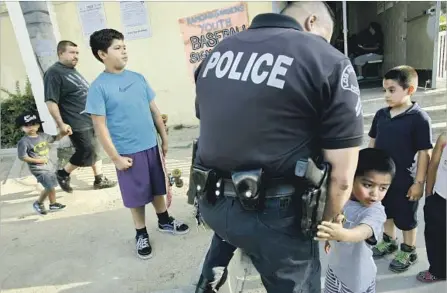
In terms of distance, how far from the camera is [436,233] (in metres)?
2.16

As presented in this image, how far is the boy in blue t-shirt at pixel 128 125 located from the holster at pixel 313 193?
5.49ft

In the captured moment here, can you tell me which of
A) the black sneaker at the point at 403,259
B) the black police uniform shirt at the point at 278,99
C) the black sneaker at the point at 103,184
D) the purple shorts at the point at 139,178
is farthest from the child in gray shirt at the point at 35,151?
the black sneaker at the point at 403,259

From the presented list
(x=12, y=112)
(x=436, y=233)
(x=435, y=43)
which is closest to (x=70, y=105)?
(x=436, y=233)

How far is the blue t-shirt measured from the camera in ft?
8.63

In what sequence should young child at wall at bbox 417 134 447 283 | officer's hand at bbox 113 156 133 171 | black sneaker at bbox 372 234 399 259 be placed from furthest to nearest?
officer's hand at bbox 113 156 133 171 → black sneaker at bbox 372 234 399 259 → young child at wall at bbox 417 134 447 283

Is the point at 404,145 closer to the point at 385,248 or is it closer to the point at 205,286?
the point at 385,248

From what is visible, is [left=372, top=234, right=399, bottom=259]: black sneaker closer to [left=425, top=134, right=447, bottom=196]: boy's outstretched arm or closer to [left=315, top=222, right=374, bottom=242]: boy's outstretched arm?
[left=425, top=134, right=447, bottom=196]: boy's outstretched arm

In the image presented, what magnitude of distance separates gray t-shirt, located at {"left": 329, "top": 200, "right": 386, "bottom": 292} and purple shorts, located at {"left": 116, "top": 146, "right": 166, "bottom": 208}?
5.26 feet

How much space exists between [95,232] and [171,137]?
298cm

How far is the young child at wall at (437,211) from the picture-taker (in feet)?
6.81

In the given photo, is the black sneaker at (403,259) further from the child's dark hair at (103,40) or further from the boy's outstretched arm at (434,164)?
the child's dark hair at (103,40)

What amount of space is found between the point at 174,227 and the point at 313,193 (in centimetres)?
207

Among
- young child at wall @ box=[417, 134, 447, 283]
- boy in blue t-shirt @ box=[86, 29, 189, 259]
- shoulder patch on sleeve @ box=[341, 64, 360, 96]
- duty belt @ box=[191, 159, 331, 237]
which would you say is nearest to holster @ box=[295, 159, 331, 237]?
duty belt @ box=[191, 159, 331, 237]

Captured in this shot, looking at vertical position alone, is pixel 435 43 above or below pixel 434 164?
above
